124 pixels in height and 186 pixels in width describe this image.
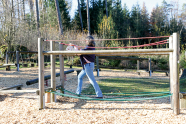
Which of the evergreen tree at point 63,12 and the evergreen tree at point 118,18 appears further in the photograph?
the evergreen tree at point 118,18

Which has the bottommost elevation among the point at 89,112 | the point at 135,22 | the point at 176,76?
the point at 89,112

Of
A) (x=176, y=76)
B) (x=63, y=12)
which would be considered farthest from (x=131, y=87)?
(x=63, y=12)

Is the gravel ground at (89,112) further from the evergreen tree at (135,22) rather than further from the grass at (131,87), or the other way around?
the evergreen tree at (135,22)

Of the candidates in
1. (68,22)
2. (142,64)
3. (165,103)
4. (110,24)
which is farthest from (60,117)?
(68,22)

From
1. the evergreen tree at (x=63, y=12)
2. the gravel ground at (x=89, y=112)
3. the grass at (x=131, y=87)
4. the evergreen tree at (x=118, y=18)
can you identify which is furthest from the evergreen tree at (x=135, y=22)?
the gravel ground at (x=89, y=112)

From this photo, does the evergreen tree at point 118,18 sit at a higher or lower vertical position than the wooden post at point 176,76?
higher

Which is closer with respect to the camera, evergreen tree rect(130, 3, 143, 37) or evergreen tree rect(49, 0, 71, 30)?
evergreen tree rect(49, 0, 71, 30)

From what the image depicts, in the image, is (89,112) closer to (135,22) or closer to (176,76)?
(176,76)

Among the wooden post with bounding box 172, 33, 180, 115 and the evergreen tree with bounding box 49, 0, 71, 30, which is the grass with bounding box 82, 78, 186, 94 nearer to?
the wooden post with bounding box 172, 33, 180, 115

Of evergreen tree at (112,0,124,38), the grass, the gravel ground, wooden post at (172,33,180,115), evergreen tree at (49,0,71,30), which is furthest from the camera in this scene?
evergreen tree at (112,0,124,38)

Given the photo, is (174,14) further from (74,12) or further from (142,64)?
(142,64)

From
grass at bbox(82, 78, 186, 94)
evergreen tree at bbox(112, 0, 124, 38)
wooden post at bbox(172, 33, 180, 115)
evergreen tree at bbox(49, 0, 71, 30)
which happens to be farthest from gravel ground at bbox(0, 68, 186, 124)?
evergreen tree at bbox(112, 0, 124, 38)

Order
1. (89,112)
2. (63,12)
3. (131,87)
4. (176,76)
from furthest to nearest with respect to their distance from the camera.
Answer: (63,12) < (131,87) < (89,112) < (176,76)

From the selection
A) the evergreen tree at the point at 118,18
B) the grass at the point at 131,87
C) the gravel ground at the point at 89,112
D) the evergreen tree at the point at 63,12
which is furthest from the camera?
the evergreen tree at the point at 118,18
